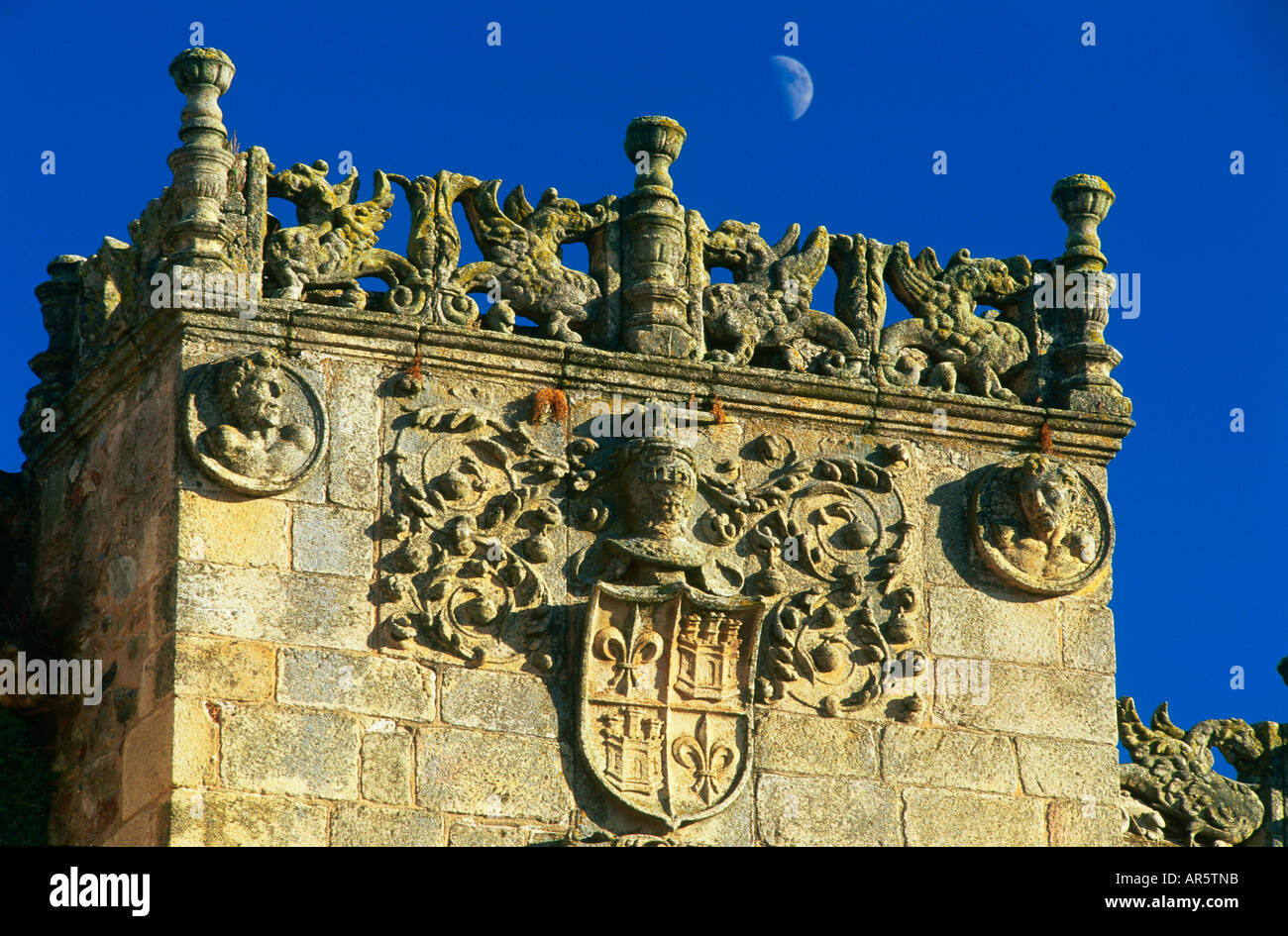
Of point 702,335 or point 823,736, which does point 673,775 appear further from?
point 702,335

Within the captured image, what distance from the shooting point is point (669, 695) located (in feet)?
55.1

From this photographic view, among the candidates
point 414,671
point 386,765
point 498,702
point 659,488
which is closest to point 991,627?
point 659,488

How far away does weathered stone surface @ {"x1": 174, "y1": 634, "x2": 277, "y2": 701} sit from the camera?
52.4 ft

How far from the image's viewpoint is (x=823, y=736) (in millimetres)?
17062

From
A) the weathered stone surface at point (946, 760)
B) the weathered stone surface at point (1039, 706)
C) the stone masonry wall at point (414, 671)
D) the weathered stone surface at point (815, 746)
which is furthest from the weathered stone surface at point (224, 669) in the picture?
the weathered stone surface at point (1039, 706)

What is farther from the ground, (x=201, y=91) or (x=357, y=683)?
(x=201, y=91)

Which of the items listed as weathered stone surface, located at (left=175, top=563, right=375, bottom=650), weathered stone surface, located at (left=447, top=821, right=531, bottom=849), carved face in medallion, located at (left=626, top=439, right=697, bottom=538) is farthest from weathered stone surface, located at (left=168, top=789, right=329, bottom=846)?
carved face in medallion, located at (left=626, top=439, right=697, bottom=538)

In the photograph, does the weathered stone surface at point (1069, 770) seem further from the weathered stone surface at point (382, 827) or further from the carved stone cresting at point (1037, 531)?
the weathered stone surface at point (382, 827)

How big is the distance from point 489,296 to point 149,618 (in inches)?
93.8

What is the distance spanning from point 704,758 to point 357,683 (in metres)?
1.72

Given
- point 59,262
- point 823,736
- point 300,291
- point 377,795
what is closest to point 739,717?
point 823,736

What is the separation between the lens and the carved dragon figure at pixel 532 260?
17328 mm

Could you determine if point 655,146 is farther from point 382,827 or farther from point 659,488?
point 382,827

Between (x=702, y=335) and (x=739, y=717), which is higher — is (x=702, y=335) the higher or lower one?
the higher one
